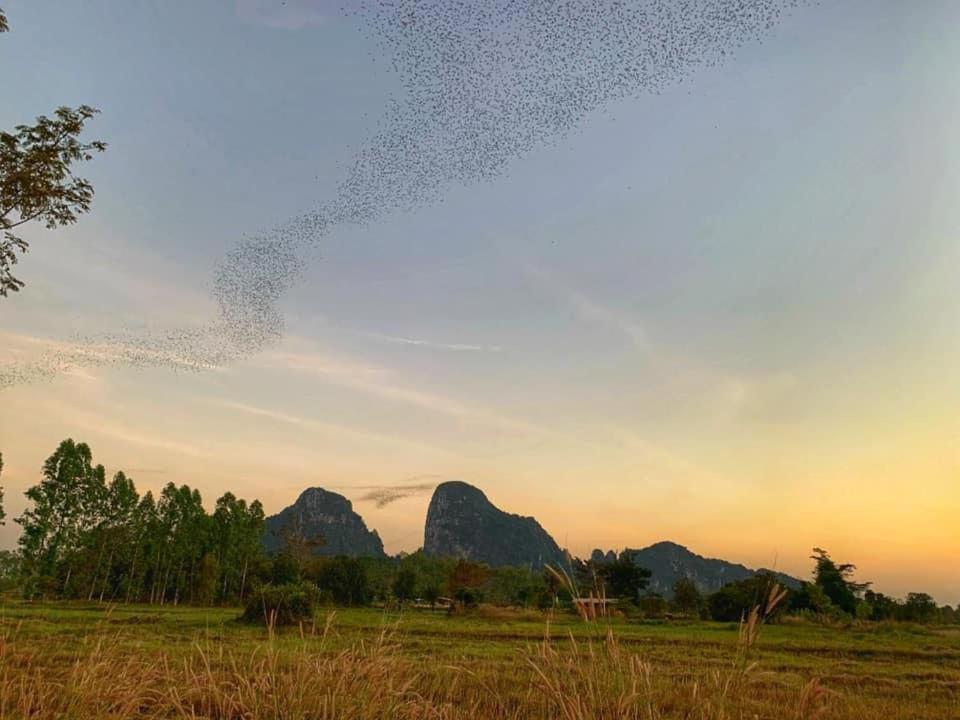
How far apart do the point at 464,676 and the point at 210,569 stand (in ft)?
197

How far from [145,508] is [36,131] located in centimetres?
5250

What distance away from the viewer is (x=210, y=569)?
64.5 meters

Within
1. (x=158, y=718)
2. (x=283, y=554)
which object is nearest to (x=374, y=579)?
(x=283, y=554)

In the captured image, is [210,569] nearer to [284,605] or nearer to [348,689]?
[284,605]

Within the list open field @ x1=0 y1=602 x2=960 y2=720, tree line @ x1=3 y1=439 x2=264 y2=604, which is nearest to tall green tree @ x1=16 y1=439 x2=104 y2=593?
tree line @ x1=3 y1=439 x2=264 y2=604

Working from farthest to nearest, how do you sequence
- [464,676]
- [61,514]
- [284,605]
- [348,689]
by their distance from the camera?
[61,514]
[284,605]
[464,676]
[348,689]

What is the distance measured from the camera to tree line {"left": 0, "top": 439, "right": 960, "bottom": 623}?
169 ft

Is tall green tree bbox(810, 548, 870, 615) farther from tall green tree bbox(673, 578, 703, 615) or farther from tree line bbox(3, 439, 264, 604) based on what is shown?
tree line bbox(3, 439, 264, 604)

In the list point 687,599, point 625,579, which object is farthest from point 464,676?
point 625,579

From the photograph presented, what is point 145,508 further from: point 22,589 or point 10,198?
point 10,198

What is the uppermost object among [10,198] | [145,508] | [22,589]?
[10,198]

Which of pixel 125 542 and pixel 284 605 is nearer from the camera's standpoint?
pixel 284 605

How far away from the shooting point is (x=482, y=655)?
16.8 m

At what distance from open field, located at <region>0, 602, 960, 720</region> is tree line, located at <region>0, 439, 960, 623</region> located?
22.8 m
